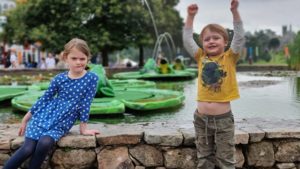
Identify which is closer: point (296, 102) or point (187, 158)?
point (187, 158)

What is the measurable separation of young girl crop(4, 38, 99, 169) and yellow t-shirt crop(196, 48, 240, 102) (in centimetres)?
101

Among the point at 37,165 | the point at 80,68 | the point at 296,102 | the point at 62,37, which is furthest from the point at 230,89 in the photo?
the point at 62,37

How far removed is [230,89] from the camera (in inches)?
149

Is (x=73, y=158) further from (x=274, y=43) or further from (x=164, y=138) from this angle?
(x=274, y=43)

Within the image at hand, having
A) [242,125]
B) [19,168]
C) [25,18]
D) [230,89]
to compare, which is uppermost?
[25,18]

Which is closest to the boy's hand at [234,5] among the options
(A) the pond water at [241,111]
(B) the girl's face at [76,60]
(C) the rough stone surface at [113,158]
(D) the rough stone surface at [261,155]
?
(D) the rough stone surface at [261,155]

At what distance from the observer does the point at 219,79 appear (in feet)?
12.3

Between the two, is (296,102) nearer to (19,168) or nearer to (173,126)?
(173,126)

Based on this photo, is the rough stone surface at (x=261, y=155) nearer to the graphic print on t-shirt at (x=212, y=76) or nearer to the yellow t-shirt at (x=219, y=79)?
the yellow t-shirt at (x=219, y=79)

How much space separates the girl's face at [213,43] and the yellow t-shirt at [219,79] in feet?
0.17

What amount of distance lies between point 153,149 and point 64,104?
0.88m

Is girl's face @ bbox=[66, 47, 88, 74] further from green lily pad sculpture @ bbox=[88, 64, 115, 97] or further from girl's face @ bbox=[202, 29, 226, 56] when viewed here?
green lily pad sculpture @ bbox=[88, 64, 115, 97]

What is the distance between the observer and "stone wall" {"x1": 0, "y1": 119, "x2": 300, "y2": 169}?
3.98m

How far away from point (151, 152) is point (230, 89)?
2.95 feet
